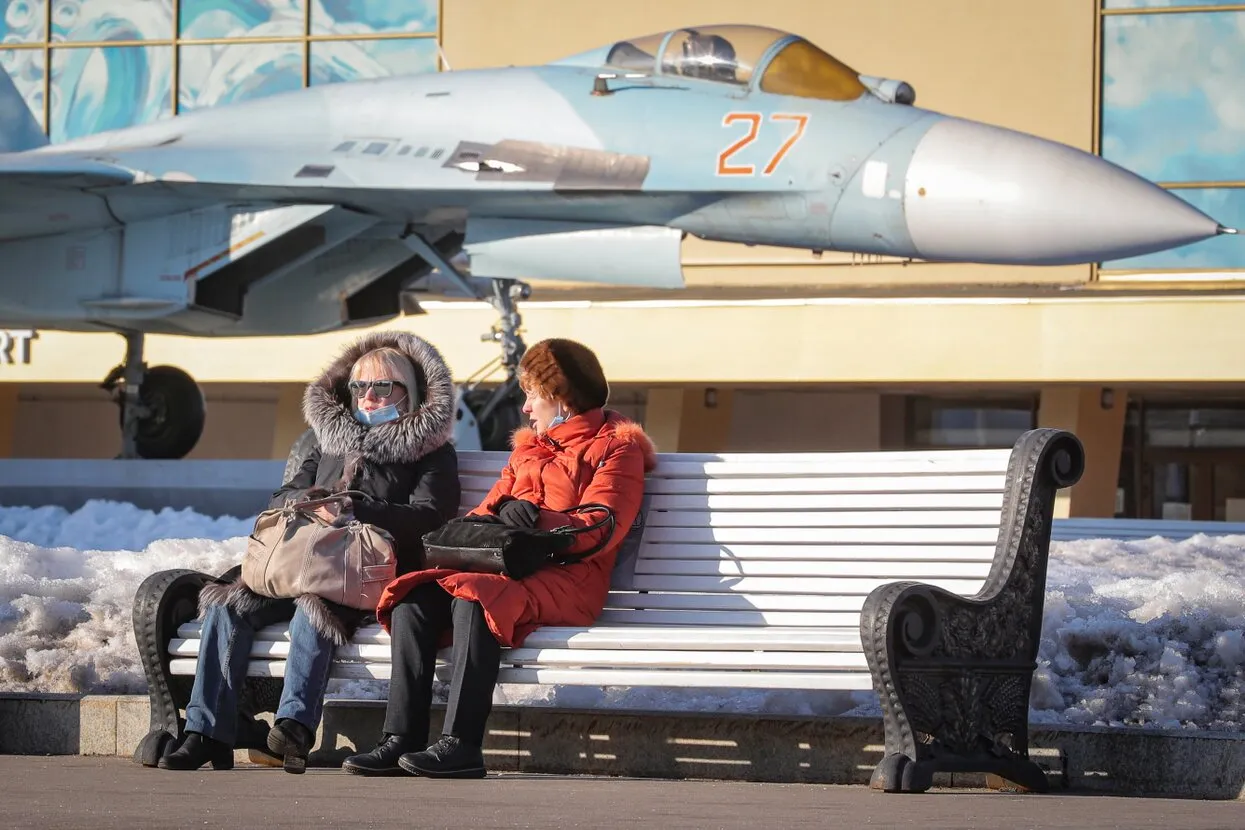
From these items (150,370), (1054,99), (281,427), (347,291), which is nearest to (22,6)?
(281,427)

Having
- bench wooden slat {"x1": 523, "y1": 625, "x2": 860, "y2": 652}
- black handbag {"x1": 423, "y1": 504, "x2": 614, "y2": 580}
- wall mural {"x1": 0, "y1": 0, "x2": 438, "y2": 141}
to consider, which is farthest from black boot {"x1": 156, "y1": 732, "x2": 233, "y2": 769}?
wall mural {"x1": 0, "y1": 0, "x2": 438, "y2": 141}

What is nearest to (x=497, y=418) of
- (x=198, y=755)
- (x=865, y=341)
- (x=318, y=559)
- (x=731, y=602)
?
(x=865, y=341)

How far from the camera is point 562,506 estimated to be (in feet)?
15.7

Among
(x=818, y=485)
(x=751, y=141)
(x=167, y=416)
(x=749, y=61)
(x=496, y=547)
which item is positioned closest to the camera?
(x=496, y=547)

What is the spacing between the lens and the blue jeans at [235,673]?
4.56 metres

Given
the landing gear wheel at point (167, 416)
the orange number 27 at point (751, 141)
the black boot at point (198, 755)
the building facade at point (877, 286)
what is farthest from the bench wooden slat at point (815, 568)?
the building facade at point (877, 286)

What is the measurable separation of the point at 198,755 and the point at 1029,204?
22.0ft

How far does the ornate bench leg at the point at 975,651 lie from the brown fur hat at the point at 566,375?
3.58 ft

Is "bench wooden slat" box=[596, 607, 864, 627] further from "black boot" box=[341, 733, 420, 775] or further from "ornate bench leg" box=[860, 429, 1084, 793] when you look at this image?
"black boot" box=[341, 733, 420, 775]

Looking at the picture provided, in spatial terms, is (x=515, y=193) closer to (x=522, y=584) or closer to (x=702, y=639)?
(x=522, y=584)

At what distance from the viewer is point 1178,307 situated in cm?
1634

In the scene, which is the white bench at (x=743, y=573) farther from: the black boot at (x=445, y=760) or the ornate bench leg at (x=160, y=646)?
the black boot at (x=445, y=760)

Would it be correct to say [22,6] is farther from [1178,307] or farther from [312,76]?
[1178,307]

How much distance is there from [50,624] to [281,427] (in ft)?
45.4
